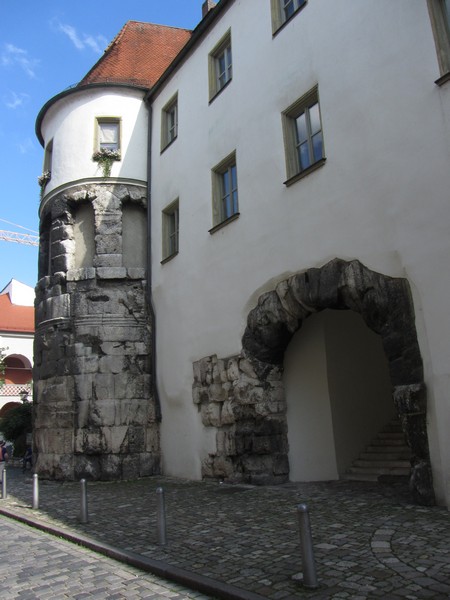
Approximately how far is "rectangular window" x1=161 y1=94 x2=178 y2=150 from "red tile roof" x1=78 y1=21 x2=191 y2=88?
1464 mm

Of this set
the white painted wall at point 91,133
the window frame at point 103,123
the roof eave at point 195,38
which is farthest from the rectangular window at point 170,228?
the roof eave at point 195,38

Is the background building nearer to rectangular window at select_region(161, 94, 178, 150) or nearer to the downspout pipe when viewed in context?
the downspout pipe

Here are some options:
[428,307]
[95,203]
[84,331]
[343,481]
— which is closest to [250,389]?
[343,481]

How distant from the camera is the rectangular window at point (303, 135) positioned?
8.57m

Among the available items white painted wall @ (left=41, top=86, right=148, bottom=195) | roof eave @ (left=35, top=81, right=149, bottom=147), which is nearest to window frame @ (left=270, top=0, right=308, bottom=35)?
white painted wall @ (left=41, top=86, right=148, bottom=195)

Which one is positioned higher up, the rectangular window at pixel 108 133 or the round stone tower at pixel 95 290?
the rectangular window at pixel 108 133

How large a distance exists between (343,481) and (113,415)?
5.31m

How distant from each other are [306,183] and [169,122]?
21.5ft

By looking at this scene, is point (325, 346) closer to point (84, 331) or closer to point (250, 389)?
point (250, 389)

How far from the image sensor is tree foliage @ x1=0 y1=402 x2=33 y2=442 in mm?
18547

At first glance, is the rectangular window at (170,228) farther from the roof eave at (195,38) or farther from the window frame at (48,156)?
the window frame at (48,156)

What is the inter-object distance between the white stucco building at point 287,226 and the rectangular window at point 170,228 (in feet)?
0.16

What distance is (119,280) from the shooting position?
41.7 feet

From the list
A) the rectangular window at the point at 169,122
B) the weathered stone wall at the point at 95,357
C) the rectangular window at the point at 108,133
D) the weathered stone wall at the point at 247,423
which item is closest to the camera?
the weathered stone wall at the point at 247,423
